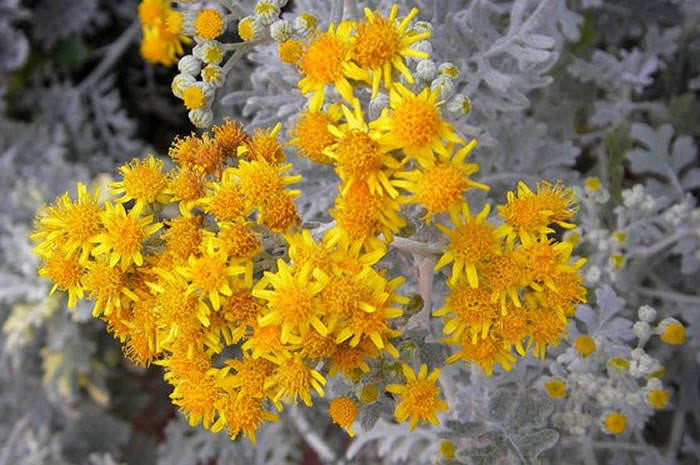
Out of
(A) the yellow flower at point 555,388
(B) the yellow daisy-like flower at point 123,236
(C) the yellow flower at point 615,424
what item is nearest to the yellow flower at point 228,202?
(B) the yellow daisy-like flower at point 123,236

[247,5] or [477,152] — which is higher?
[247,5]

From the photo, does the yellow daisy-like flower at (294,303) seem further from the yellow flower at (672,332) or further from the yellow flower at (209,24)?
the yellow flower at (672,332)

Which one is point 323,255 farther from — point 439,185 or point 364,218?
point 439,185

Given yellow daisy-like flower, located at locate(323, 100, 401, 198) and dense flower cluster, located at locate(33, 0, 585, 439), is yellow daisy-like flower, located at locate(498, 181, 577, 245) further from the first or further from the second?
yellow daisy-like flower, located at locate(323, 100, 401, 198)

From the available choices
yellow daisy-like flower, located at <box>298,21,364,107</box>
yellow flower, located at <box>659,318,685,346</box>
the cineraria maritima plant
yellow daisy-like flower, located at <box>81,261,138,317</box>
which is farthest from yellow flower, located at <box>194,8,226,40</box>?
yellow flower, located at <box>659,318,685,346</box>

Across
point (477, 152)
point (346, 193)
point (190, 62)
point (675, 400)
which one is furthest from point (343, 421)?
point (675, 400)

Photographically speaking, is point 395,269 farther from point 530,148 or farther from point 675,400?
point 675,400

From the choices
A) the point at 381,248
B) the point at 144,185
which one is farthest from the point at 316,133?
the point at 144,185
